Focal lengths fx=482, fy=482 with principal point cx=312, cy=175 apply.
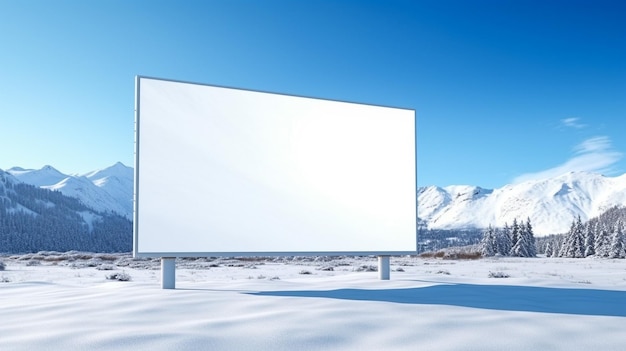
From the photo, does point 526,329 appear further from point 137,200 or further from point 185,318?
point 137,200

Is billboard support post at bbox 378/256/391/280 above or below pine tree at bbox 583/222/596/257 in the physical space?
above

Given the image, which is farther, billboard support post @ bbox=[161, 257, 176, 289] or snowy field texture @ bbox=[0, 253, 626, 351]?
billboard support post @ bbox=[161, 257, 176, 289]

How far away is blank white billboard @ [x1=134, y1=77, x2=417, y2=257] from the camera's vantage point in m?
11.5

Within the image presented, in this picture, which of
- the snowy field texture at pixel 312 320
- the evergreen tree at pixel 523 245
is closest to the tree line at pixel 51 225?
the evergreen tree at pixel 523 245

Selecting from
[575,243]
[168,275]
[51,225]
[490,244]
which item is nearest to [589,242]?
[575,243]

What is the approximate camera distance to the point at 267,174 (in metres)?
12.6

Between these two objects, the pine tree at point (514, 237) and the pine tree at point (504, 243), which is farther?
the pine tree at point (504, 243)

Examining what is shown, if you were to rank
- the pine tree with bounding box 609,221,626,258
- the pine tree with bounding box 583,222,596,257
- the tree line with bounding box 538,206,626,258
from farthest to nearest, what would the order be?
the pine tree with bounding box 583,222,596,257 < the tree line with bounding box 538,206,626,258 < the pine tree with bounding box 609,221,626,258

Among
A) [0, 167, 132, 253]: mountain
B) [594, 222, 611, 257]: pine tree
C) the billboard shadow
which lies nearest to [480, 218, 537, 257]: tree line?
[594, 222, 611, 257]: pine tree

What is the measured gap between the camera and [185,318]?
23.6 feet

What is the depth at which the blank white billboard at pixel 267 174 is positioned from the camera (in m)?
11.5

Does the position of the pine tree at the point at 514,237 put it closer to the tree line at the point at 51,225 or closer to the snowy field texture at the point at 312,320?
the snowy field texture at the point at 312,320

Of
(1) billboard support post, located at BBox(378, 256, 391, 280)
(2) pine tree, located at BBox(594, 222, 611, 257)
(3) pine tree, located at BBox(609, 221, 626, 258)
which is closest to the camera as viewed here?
(1) billboard support post, located at BBox(378, 256, 391, 280)

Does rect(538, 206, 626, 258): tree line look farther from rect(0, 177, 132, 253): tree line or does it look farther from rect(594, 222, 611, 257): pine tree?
rect(0, 177, 132, 253): tree line
